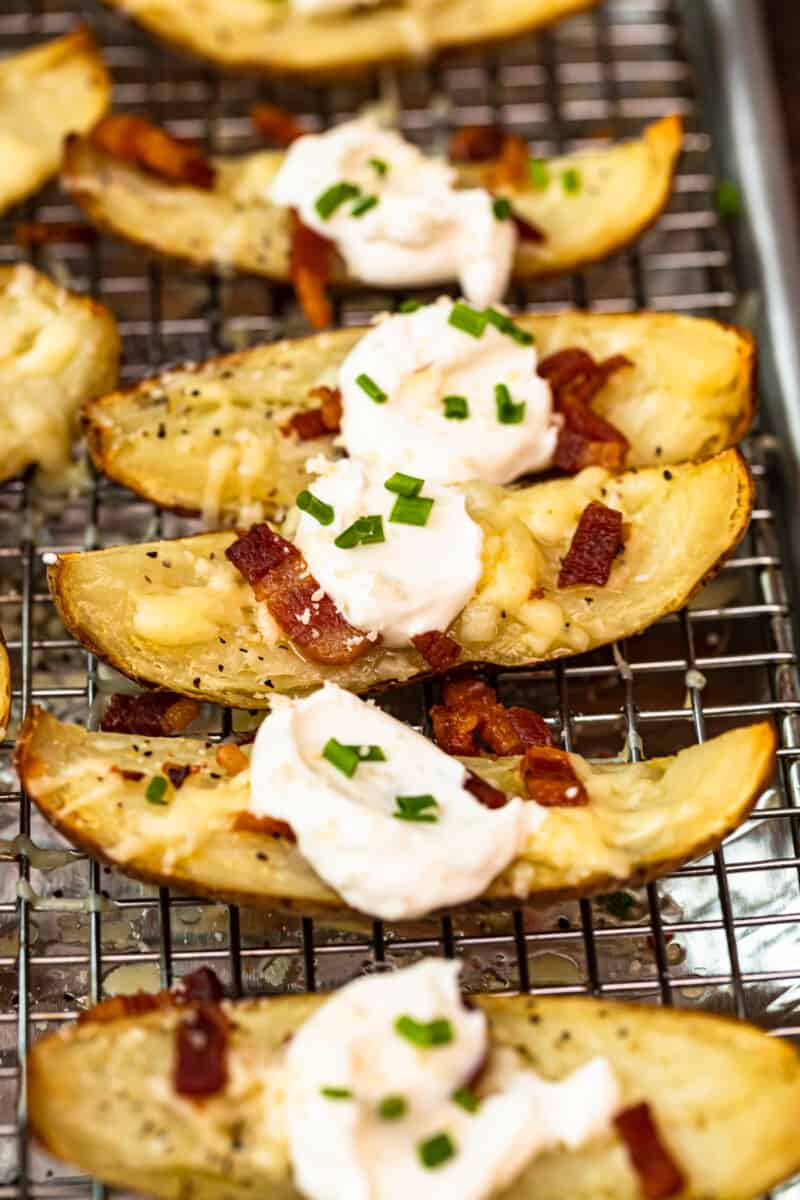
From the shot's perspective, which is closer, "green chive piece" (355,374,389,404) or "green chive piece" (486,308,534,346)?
"green chive piece" (355,374,389,404)

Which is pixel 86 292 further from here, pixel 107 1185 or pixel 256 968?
pixel 107 1185


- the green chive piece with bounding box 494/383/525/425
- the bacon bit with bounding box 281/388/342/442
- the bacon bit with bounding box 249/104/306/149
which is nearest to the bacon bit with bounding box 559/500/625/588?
the green chive piece with bounding box 494/383/525/425

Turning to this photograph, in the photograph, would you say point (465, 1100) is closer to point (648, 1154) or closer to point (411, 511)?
point (648, 1154)

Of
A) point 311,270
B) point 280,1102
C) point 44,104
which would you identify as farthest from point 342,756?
point 44,104

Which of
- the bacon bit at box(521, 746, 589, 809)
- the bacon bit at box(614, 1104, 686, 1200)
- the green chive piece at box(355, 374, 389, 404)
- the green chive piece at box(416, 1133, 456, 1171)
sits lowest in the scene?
the bacon bit at box(614, 1104, 686, 1200)

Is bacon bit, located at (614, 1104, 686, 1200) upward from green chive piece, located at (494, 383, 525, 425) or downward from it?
downward

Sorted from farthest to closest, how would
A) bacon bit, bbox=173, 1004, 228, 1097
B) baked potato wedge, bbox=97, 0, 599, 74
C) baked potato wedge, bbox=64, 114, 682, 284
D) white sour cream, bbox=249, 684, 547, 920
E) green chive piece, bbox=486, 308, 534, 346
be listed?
baked potato wedge, bbox=97, 0, 599, 74
baked potato wedge, bbox=64, 114, 682, 284
green chive piece, bbox=486, 308, 534, 346
white sour cream, bbox=249, 684, 547, 920
bacon bit, bbox=173, 1004, 228, 1097

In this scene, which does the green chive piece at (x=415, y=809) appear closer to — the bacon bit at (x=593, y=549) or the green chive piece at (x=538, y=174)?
the bacon bit at (x=593, y=549)

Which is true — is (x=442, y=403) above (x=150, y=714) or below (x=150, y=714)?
above

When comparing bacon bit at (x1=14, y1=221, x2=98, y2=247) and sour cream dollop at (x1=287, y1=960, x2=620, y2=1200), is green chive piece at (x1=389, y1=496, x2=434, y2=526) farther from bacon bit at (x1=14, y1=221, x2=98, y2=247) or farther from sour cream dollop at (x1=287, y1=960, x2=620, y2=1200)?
bacon bit at (x1=14, y1=221, x2=98, y2=247)
